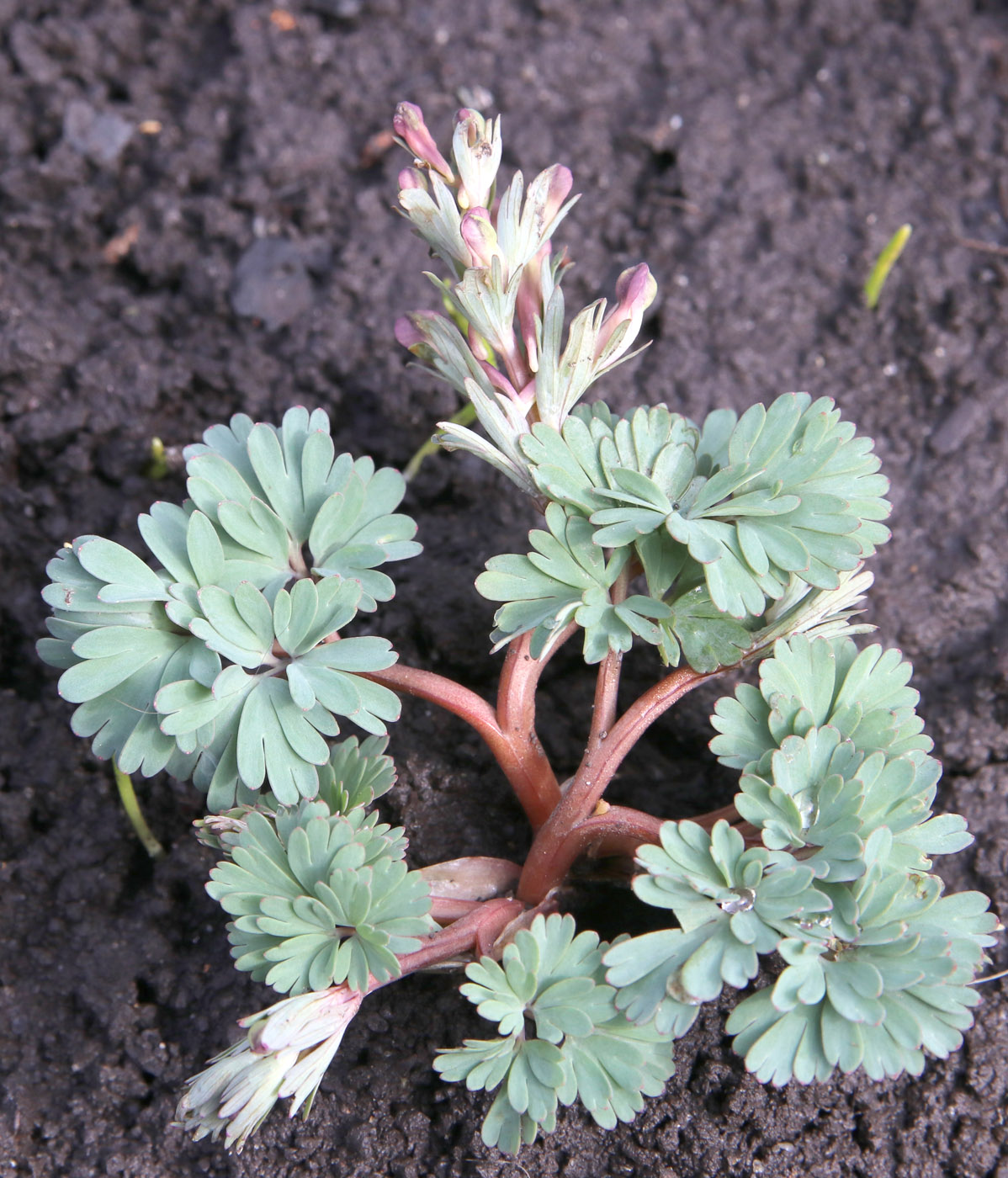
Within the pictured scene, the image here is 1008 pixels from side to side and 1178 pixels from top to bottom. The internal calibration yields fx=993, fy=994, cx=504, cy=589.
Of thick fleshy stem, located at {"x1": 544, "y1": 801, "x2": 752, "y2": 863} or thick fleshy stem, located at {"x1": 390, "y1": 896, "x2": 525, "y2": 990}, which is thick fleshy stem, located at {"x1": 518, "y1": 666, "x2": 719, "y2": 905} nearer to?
thick fleshy stem, located at {"x1": 544, "y1": 801, "x2": 752, "y2": 863}

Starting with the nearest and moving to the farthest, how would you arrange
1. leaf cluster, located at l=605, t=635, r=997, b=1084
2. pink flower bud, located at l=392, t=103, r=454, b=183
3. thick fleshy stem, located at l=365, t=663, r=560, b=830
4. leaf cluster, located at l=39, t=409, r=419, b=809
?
1. leaf cluster, located at l=605, t=635, r=997, b=1084
2. leaf cluster, located at l=39, t=409, r=419, b=809
3. pink flower bud, located at l=392, t=103, r=454, b=183
4. thick fleshy stem, located at l=365, t=663, r=560, b=830

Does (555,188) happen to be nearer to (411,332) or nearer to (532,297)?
(532,297)

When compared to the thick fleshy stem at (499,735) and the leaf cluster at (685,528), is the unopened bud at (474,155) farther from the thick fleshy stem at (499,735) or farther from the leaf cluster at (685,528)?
the thick fleshy stem at (499,735)

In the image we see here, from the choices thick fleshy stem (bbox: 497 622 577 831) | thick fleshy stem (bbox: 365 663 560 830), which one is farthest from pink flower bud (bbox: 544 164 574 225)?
thick fleshy stem (bbox: 365 663 560 830)

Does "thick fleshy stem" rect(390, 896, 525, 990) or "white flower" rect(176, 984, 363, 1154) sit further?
"thick fleshy stem" rect(390, 896, 525, 990)

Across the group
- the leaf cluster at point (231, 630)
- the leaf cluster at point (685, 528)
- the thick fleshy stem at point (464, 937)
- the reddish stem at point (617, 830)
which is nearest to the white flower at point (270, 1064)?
the thick fleshy stem at point (464, 937)

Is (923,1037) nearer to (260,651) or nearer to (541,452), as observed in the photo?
(541,452)
